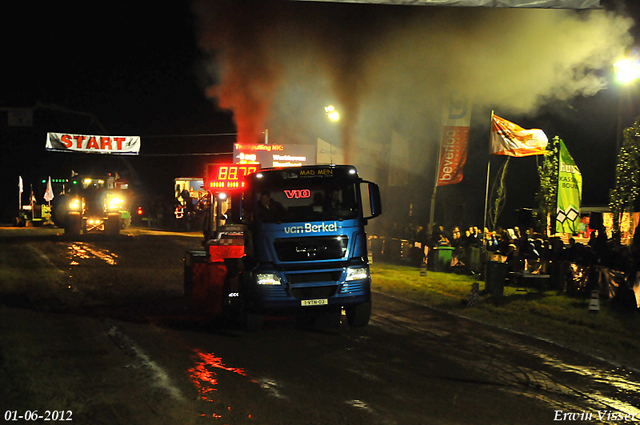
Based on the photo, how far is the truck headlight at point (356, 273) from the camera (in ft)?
27.9

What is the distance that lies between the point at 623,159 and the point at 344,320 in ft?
33.0

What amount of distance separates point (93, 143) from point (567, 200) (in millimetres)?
36354

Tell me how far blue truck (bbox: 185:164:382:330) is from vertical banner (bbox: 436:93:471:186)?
10121 millimetres

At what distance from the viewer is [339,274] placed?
27.8 feet

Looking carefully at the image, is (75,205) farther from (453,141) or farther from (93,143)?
(453,141)

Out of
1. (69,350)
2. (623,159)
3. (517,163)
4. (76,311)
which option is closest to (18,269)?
(76,311)

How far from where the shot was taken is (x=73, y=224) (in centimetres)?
2956

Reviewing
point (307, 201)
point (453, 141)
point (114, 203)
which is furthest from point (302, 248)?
point (114, 203)

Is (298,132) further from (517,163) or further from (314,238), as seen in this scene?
(314,238)

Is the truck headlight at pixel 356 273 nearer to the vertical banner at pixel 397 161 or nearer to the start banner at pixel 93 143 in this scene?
the vertical banner at pixel 397 161

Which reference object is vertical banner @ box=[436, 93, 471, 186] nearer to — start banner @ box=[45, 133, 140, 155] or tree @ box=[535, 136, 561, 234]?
tree @ box=[535, 136, 561, 234]

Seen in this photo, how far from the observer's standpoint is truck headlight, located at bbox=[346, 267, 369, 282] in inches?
335

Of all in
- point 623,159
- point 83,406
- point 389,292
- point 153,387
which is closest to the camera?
point 83,406

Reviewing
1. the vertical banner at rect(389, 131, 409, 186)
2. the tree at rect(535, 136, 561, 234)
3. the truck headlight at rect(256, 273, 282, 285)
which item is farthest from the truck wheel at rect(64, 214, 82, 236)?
the truck headlight at rect(256, 273, 282, 285)
